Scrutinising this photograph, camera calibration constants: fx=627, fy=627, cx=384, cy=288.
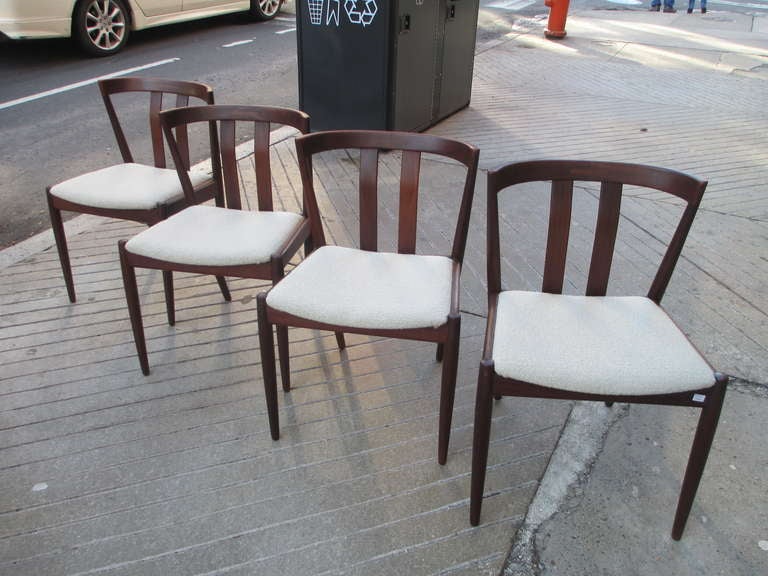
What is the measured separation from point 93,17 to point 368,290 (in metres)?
7.73

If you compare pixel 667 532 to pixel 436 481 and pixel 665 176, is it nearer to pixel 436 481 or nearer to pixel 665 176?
pixel 436 481

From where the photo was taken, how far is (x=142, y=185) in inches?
117

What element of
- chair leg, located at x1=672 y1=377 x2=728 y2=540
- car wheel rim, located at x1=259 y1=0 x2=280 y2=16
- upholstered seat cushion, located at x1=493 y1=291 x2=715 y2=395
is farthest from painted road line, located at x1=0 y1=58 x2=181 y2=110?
chair leg, located at x1=672 y1=377 x2=728 y2=540

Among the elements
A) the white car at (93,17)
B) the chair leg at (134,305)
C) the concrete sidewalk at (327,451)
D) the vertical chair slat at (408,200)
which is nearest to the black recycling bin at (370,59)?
the concrete sidewalk at (327,451)

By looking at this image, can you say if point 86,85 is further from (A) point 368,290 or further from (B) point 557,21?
(B) point 557,21

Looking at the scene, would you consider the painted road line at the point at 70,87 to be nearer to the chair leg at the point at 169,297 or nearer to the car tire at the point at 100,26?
the car tire at the point at 100,26

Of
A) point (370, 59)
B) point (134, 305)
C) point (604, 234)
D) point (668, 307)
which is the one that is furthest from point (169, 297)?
point (370, 59)

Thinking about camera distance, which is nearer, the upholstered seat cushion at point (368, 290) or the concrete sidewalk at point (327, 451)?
the concrete sidewalk at point (327, 451)

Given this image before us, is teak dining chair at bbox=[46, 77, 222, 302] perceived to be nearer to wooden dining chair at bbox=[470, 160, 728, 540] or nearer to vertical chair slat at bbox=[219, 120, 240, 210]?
vertical chair slat at bbox=[219, 120, 240, 210]

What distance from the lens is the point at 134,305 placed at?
2559 millimetres

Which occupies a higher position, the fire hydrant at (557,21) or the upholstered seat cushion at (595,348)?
the fire hydrant at (557,21)

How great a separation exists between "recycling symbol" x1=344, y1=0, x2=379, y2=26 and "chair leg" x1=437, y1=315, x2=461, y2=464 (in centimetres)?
366

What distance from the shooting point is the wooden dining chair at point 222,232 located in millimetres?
2410

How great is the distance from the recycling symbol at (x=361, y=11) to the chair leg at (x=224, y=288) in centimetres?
279
